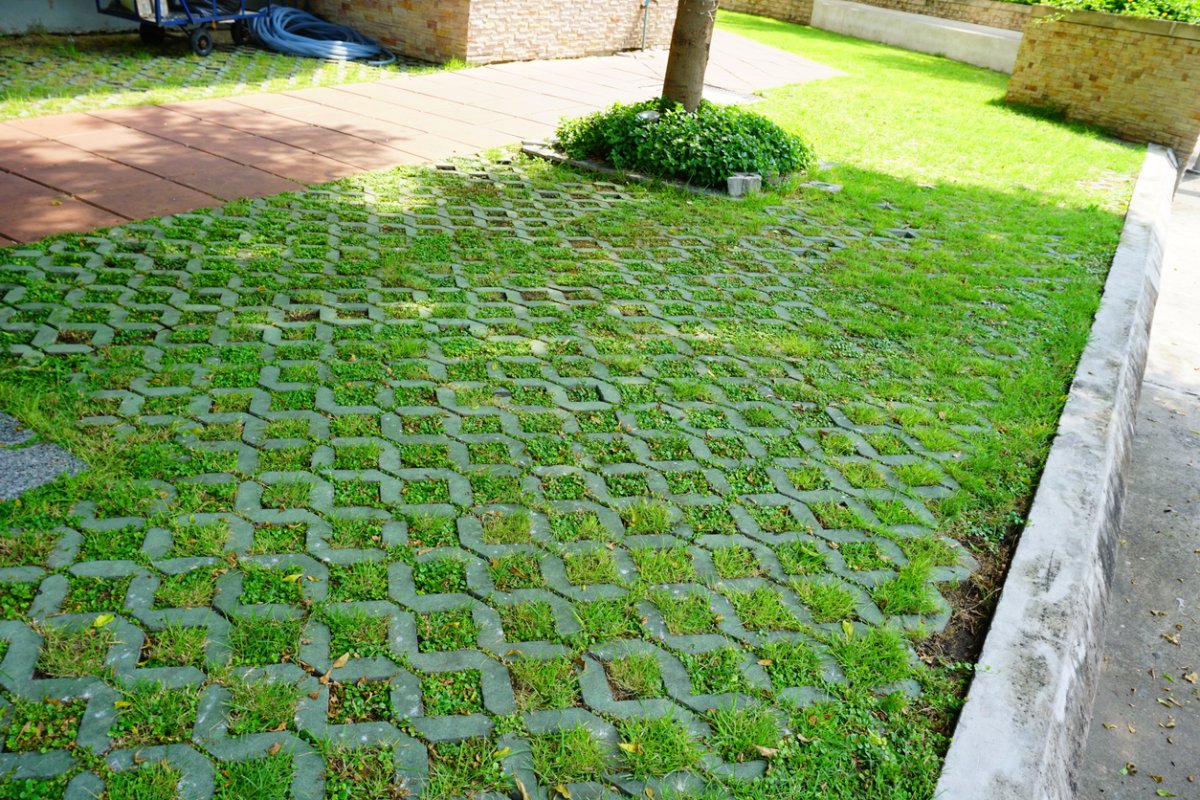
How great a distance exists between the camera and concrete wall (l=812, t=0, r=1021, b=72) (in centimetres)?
1878

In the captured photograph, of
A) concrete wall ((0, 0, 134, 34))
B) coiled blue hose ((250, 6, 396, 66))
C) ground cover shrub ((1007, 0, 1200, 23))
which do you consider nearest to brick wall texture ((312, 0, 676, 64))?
coiled blue hose ((250, 6, 396, 66))

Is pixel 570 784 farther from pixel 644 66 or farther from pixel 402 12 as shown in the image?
pixel 644 66

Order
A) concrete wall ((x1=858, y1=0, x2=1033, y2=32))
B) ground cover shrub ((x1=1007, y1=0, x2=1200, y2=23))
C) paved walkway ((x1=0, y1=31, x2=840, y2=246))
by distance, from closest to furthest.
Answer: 1. paved walkway ((x1=0, y1=31, x2=840, y2=246))
2. ground cover shrub ((x1=1007, y1=0, x2=1200, y2=23))
3. concrete wall ((x1=858, y1=0, x2=1033, y2=32))

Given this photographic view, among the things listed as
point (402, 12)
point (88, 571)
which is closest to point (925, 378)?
point (88, 571)

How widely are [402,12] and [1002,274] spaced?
8570mm

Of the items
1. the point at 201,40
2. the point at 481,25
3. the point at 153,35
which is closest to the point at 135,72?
the point at 201,40

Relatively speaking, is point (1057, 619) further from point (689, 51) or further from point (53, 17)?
point (53, 17)

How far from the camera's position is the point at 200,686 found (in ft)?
8.26

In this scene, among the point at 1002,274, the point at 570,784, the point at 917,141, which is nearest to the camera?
the point at 570,784

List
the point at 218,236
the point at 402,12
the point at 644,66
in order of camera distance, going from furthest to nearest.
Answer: the point at 644,66 → the point at 402,12 → the point at 218,236

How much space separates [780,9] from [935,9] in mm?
3708

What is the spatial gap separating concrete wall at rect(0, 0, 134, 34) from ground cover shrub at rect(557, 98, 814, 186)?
20.4 feet

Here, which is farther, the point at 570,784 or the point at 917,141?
the point at 917,141

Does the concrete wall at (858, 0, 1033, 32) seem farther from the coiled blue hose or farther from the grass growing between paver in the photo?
the coiled blue hose
